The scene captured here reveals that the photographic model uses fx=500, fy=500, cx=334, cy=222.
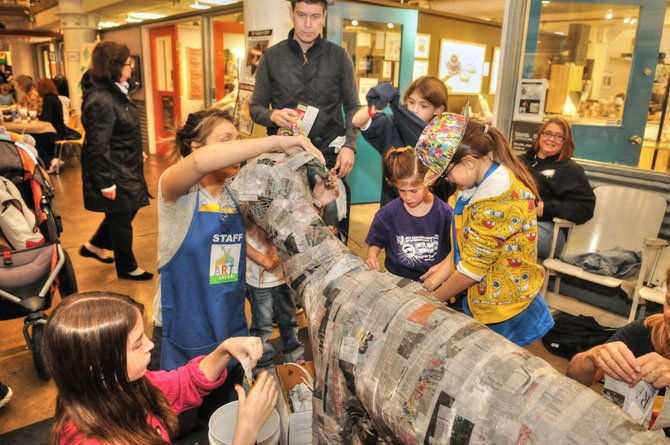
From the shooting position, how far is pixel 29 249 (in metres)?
2.59

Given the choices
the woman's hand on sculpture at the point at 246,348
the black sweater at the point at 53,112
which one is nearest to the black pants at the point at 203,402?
the woman's hand on sculpture at the point at 246,348

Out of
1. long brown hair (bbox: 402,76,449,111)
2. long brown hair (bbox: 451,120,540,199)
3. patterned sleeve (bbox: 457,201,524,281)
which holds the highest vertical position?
long brown hair (bbox: 402,76,449,111)

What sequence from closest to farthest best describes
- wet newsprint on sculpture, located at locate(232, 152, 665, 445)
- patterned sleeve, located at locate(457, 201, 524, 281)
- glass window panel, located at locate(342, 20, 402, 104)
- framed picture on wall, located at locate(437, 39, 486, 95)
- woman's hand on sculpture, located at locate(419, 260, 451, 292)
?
wet newsprint on sculpture, located at locate(232, 152, 665, 445) < patterned sleeve, located at locate(457, 201, 524, 281) < woman's hand on sculpture, located at locate(419, 260, 451, 292) < glass window panel, located at locate(342, 20, 402, 104) < framed picture on wall, located at locate(437, 39, 486, 95)

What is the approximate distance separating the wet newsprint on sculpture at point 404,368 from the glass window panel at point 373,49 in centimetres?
460

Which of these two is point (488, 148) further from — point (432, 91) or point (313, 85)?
point (313, 85)

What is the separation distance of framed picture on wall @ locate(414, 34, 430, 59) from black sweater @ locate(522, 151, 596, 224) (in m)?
3.53

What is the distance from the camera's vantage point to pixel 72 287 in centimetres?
279

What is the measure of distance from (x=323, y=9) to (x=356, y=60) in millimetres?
3278

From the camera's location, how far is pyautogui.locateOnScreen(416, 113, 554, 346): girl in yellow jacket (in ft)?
5.12

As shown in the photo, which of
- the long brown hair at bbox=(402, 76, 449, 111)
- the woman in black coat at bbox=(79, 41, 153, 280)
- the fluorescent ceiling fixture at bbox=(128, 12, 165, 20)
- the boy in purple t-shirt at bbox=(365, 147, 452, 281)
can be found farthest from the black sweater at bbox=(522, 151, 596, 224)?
the fluorescent ceiling fixture at bbox=(128, 12, 165, 20)

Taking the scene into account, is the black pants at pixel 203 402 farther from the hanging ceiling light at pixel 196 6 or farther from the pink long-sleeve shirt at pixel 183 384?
the hanging ceiling light at pixel 196 6

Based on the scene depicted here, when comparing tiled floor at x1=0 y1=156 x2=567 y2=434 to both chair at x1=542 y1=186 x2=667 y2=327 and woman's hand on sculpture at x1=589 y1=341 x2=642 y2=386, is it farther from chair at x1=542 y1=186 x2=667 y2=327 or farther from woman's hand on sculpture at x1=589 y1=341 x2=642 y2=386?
woman's hand on sculpture at x1=589 y1=341 x2=642 y2=386

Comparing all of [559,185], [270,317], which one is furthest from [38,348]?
[559,185]

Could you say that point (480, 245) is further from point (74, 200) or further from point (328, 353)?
point (74, 200)
